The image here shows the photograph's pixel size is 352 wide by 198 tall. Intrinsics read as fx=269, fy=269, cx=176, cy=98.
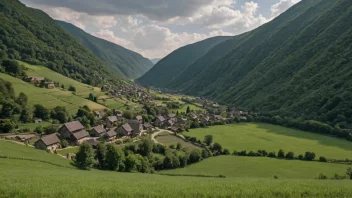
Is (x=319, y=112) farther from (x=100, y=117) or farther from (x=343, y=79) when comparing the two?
(x=100, y=117)

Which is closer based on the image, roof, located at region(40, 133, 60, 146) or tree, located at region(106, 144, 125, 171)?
tree, located at region(106, 144, 125, 171)

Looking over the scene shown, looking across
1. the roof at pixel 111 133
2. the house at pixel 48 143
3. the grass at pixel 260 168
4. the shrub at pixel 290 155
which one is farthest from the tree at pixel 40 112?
the shrub at pixel 290 155

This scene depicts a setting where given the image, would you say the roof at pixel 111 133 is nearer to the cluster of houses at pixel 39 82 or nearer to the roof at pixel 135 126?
the roof at pixel 135 126

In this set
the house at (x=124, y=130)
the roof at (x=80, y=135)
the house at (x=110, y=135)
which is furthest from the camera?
the house at (x=124, y=130)

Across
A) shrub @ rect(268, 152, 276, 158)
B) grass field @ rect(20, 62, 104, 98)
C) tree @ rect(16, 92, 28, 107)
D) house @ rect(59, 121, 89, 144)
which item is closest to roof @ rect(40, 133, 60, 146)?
house @ rect(59, 121, 89, 144)

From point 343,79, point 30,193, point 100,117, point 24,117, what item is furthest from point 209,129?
point 30,193

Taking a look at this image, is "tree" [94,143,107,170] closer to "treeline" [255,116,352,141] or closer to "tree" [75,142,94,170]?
"tree" [75,142,94,170]
